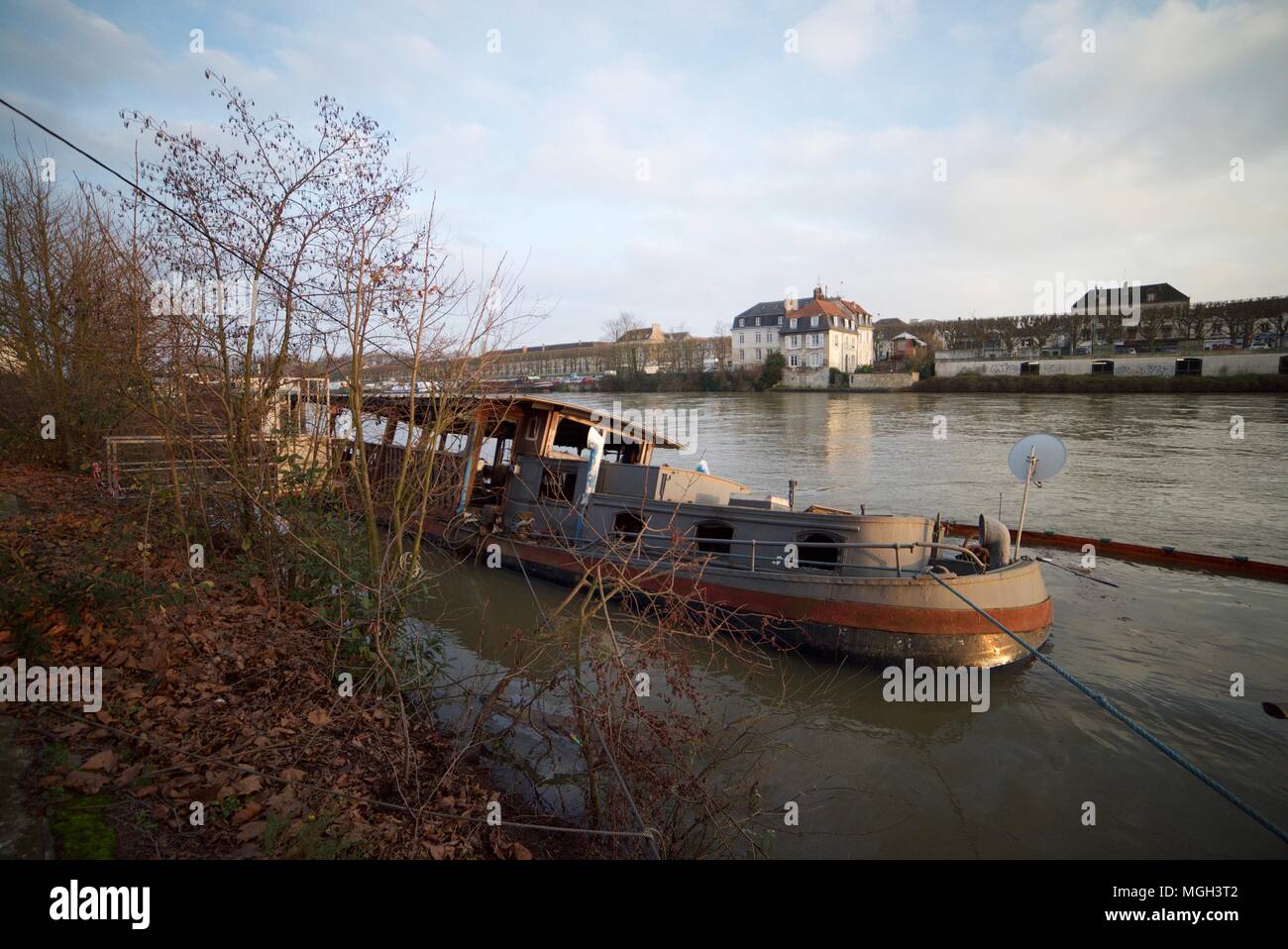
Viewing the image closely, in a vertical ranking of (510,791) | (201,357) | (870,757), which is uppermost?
(201,357)

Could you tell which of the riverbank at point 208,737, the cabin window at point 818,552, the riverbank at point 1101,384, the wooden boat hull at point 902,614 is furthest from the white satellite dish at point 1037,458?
the riverbank at point 1101,384

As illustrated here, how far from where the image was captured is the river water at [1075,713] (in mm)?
6492

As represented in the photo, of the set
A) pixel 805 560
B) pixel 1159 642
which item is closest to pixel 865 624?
pixel 805 560

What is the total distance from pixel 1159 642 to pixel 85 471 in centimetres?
2013

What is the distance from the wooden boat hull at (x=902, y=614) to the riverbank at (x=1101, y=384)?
147 ft

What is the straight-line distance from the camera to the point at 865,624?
32.0ft

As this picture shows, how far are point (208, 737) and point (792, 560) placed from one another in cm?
807

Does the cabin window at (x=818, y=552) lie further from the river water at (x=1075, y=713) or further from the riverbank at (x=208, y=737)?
the riverbank at (x=208, y=737)

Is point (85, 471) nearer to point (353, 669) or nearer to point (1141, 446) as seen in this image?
point (353, 669)

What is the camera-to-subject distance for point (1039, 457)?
33.1 ft

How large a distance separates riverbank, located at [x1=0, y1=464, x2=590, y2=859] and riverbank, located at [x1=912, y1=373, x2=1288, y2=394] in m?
53.9

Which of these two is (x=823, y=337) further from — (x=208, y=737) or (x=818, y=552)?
(x=208, y=737)

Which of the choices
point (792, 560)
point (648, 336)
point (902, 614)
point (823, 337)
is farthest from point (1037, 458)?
point (648, 336)

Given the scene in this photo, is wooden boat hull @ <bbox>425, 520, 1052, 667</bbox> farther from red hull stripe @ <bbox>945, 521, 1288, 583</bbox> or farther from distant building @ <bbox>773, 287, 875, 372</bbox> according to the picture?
distant building @ <bbox>773, 287, 875, 372</bbox>
